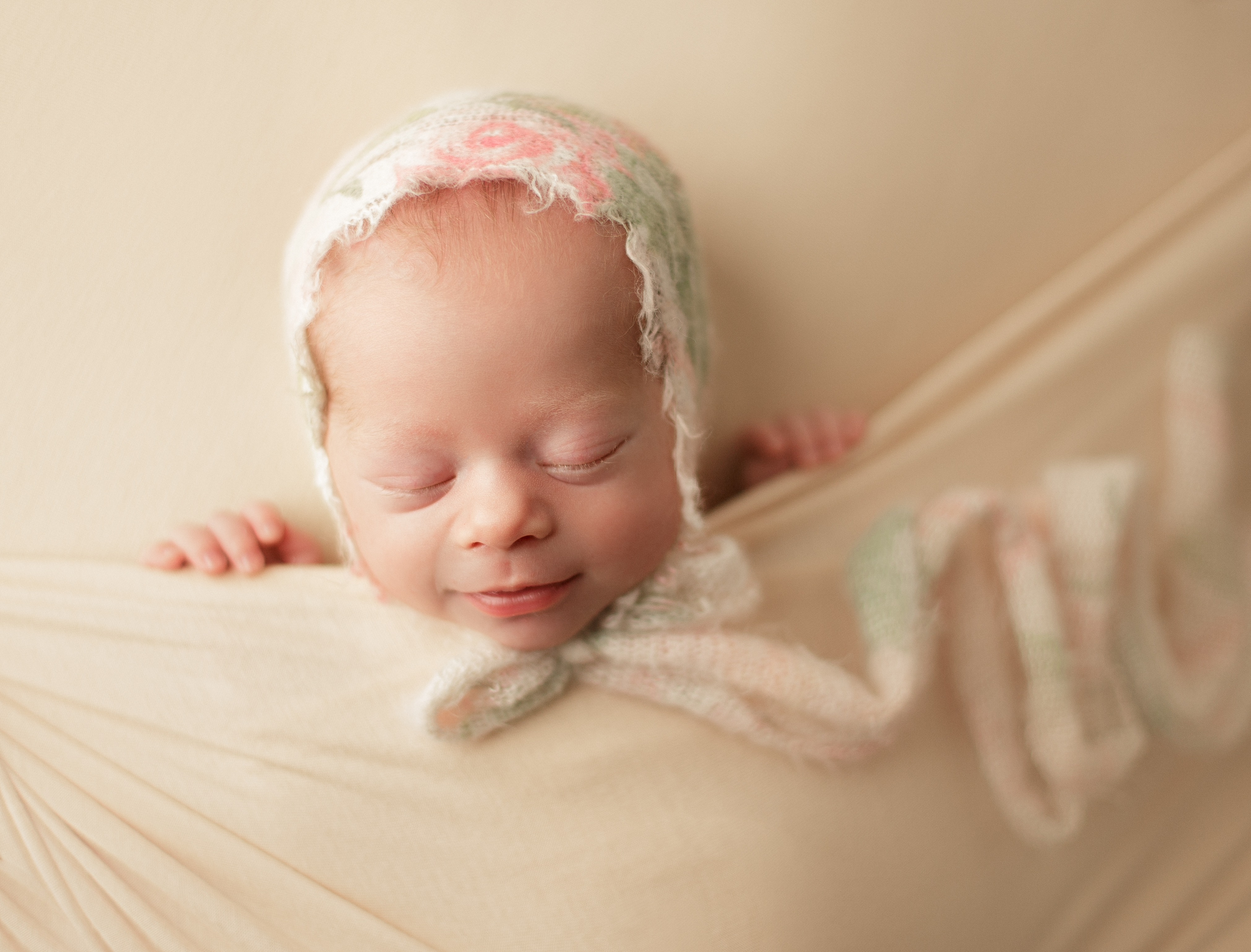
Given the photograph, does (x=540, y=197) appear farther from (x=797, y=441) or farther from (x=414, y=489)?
(x=797, y=441)

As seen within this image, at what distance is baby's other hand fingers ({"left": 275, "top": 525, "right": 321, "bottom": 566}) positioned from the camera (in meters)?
1.03

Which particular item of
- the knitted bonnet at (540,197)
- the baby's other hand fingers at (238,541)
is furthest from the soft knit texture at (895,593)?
the baby's other hand fingers at (238,541)

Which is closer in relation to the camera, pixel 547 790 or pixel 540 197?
pixel 540 197

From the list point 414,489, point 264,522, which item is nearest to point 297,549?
point 264,522

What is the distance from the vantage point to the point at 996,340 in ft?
4.04

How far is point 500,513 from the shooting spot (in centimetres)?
79

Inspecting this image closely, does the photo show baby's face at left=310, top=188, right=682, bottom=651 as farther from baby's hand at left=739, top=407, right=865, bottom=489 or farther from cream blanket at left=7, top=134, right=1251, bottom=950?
baby's hand at left=739, top=407, right=865, bottom=489

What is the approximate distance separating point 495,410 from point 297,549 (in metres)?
0.36

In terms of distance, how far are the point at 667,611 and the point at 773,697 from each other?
14cm

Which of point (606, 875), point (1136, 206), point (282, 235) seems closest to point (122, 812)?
point (606, 875)

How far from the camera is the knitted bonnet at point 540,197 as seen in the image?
2.60 ft

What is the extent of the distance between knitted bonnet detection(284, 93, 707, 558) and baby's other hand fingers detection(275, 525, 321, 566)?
0.40ft

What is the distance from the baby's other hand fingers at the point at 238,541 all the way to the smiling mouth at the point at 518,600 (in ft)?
0.76

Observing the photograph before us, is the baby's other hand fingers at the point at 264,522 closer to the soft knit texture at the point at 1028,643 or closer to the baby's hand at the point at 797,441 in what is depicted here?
the soft knit texture at the point at 1028,643
